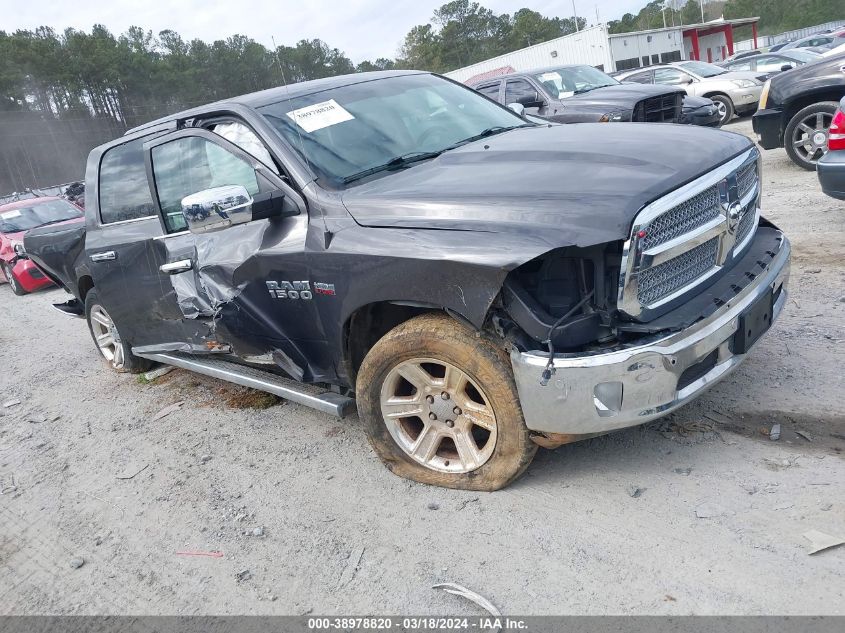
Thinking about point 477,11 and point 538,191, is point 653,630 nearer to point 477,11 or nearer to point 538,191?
point 538,191

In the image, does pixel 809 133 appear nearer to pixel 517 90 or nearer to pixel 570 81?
pixel 570 81

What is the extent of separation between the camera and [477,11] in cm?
9831

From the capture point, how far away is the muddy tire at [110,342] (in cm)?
590

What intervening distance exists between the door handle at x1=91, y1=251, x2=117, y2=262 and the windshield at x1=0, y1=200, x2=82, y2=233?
8424mm

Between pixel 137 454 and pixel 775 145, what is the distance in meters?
7.97

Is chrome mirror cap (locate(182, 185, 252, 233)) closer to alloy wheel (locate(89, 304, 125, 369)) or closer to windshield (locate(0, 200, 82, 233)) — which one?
alloy wheel (locate(89, 304, 125, 369))

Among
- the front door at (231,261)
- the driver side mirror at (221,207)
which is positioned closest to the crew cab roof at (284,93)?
the front door at (231,261)

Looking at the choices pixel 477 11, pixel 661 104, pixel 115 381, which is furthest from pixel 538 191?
pixel 477 11

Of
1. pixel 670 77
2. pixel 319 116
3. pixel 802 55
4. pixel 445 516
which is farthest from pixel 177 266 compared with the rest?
pixel 802 55

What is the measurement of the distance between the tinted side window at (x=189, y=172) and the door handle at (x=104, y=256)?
31.5 inches

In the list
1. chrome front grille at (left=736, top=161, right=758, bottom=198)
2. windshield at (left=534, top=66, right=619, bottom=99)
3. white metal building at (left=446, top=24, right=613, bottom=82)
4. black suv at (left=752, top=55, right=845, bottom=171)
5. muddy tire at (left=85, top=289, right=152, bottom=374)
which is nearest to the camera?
chrome front grille at (left=736, top=161, right=758, bottom=198)

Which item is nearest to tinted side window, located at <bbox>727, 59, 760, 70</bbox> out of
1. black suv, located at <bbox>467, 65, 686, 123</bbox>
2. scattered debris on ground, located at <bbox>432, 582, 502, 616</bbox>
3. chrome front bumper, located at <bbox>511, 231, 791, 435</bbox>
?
black suv, located at <bbox>467, 65, 686, 123</bbox>

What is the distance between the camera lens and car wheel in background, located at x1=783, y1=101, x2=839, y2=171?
7871mm

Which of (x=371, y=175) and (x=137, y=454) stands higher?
(x=371, y=175)
